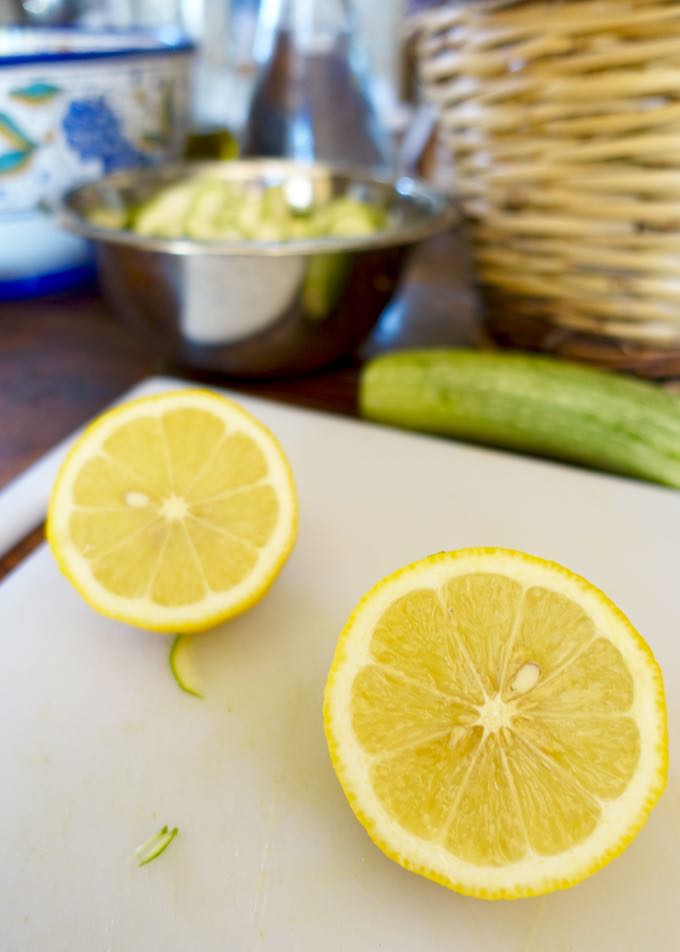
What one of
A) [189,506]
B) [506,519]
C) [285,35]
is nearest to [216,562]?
[189,506]

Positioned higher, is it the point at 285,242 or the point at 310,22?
the point at 310,22

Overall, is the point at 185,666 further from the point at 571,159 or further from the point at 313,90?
the point at 313,90

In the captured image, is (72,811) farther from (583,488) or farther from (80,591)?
(583,488)

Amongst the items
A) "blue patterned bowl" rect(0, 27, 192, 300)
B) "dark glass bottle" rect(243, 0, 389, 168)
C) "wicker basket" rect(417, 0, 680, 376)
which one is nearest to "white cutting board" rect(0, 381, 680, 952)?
"wicker basket" rect(417, 0, 680, 376)

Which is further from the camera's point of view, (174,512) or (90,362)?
(90,362)

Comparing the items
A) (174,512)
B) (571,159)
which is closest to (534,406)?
(571,159)

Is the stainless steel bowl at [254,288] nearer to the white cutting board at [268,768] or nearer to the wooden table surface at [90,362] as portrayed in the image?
the wooden table surface at [90,362]
